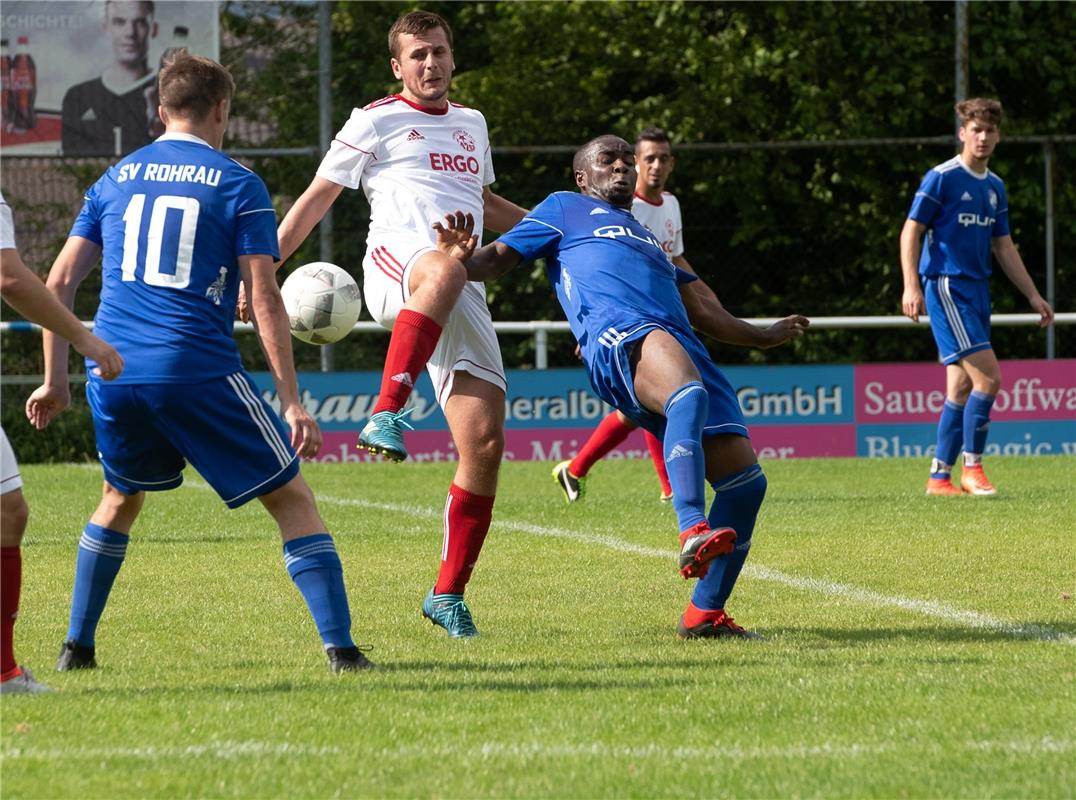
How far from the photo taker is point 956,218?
11.3 metres

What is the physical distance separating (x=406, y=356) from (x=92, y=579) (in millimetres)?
1344

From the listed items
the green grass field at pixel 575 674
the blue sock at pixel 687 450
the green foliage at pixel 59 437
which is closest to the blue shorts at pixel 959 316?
the green grass field at pixel 575 674

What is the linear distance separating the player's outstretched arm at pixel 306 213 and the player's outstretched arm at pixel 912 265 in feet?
18.3

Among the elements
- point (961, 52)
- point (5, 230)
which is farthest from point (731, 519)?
point (961, 52)

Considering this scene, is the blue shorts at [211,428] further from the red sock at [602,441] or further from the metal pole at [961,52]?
the metal pole at [961,52]

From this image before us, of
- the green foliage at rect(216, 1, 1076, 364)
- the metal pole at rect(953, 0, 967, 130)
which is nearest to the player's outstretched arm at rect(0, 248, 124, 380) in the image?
the green foliage at rect(216, 1, 1076, 364)

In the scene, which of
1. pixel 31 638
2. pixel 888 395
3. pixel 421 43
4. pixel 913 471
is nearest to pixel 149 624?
pixel 31 638

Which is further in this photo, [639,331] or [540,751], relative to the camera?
[639,331]

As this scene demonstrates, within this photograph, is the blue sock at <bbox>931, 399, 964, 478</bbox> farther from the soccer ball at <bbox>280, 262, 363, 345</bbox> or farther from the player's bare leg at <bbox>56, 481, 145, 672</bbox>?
the player's bare leg at <bbox>56, 481, 145, 672</bbox>

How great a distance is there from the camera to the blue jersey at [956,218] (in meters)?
11.3

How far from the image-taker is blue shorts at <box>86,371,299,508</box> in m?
4.87

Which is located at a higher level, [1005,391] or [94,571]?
[94,571]

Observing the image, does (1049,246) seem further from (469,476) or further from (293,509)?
(293,509)

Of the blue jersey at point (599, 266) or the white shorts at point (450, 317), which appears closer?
the blue jersey at point (599, 266)
